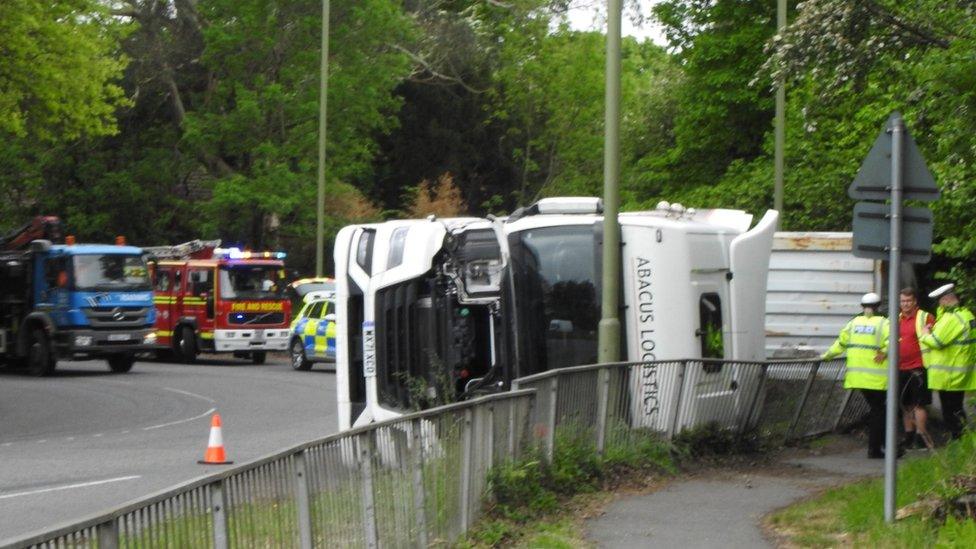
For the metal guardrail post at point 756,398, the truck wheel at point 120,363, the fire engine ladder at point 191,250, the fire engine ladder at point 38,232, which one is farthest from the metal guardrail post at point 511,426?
the fire engine ladder at point 191,250

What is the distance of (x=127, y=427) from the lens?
20109mm

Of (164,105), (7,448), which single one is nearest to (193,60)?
(164,105)

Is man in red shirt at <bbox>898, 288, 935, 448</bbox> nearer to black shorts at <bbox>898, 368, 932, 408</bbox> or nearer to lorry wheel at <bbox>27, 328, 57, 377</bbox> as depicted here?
black shorts at <bbox>898, 368, 932, 408</bbox>

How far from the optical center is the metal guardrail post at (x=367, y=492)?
7.66m

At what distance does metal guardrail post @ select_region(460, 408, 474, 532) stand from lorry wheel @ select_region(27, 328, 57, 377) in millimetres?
22771

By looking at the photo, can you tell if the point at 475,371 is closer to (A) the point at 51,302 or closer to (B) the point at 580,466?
(B) the point at 580,466

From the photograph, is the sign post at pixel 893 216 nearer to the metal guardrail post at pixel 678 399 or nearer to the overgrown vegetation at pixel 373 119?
the metal guardrail post at pixel 678 399

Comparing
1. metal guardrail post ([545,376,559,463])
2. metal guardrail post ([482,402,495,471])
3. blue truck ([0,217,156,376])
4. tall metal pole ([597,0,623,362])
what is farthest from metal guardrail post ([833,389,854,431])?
blue truck ([0,217,156,376])

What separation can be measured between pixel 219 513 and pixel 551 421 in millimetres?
5849

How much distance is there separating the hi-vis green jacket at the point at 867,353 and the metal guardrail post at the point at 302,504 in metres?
8.63

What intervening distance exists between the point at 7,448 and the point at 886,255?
1116cm

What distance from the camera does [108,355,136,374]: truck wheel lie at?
1261 inches

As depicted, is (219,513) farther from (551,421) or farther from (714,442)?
(714,442)

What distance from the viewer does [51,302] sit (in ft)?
102
